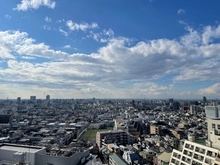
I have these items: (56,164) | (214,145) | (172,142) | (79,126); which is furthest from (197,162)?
(79,126)

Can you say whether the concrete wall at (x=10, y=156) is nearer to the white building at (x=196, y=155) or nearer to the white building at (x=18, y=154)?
the white building at (x=18, y=154)

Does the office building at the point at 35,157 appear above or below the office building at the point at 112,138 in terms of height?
above

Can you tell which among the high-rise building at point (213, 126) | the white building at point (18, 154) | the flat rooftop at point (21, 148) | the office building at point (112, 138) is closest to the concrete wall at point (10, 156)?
the white building at point (18, 154)

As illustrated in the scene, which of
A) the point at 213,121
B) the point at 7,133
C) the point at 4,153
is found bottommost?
the point at 7,133

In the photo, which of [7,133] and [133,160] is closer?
[133,160]

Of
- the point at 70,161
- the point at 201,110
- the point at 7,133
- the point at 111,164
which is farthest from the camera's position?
the point at 201,110

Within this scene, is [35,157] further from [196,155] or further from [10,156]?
[196,155]

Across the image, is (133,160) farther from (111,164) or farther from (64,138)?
(64,138)

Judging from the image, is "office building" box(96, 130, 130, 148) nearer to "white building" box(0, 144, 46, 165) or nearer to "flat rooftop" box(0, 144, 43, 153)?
"flat rooftop" box(0, 144, 43, 153)

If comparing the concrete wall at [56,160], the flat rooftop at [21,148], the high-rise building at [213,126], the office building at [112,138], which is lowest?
the office building at [112,138]

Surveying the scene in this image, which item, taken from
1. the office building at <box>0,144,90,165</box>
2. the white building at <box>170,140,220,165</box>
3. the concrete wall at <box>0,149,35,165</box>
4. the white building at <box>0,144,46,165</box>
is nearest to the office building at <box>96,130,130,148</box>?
the office building at <box>0,144,90,165</box>

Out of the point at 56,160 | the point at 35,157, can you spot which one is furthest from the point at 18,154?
the point at 56,160
